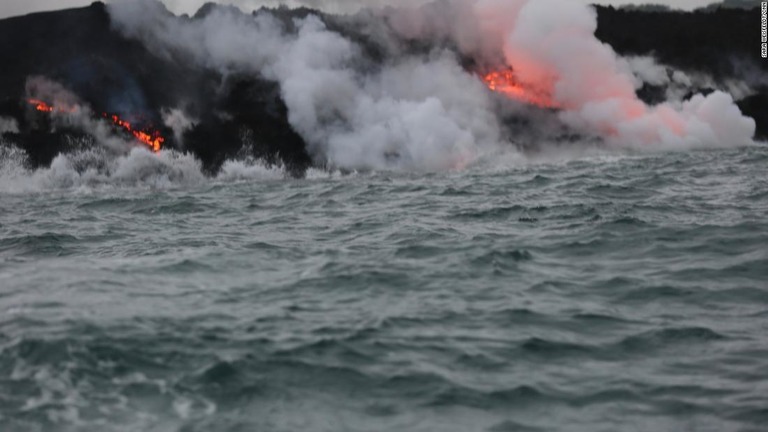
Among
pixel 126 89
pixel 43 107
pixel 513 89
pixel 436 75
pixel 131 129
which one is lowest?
pixel 131 129

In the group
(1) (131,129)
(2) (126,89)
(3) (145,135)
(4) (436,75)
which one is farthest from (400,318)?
(4) (436,75)

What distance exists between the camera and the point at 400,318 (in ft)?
25.7

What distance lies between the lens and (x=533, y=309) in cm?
804

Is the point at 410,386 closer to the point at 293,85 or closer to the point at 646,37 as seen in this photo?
the point at 293,85

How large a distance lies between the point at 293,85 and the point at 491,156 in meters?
6.46

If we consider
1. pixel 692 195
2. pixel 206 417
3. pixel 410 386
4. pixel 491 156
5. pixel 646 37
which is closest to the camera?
pixel 206 417

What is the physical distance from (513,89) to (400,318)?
2134 cm

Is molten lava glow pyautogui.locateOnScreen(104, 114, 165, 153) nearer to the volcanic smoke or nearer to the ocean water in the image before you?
the volcanic smoke

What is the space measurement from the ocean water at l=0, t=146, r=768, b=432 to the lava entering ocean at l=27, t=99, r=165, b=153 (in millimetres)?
9951

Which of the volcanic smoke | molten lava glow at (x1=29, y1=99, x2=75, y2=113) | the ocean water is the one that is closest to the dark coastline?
molten lava glow at (x1=29, y1=99, x2=75, y2=113)

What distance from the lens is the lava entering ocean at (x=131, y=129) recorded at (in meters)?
24.5

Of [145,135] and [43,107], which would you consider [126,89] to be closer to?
[145,135]

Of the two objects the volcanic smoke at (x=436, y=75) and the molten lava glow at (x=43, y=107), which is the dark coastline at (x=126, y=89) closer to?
the molten lava glow at (x=43, y=107)

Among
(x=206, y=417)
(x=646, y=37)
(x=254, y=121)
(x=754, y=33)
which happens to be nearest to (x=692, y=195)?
(x=206, y=417)
